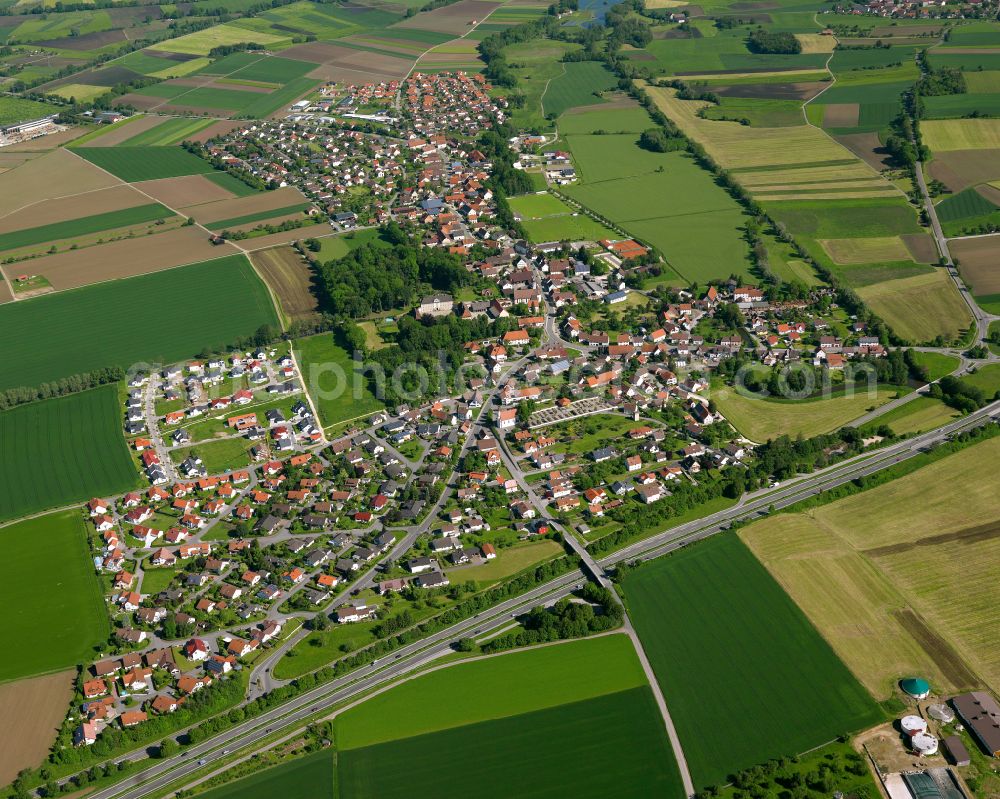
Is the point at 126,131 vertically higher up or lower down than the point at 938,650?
higher up

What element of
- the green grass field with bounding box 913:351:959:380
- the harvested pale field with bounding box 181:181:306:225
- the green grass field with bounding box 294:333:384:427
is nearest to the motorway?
the green grass field with bounding box 913:351:959:380

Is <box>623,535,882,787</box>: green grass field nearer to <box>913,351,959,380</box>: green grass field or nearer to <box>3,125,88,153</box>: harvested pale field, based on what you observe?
<box>913,351,959,380</box>: green grass field

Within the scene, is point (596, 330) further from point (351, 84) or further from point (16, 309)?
point (351, 84)

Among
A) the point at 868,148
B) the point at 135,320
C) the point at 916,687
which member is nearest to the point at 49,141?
the point at 135,320

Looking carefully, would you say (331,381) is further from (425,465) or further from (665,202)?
(665,202)

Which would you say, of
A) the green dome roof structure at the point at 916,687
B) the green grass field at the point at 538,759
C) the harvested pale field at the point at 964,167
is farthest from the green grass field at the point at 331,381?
the harvested pale field at the point at 964,167

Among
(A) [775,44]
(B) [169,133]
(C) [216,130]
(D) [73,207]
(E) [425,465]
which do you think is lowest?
(E) [425,465]

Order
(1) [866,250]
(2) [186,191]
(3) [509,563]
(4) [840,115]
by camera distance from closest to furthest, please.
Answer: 1. (3) [509,563]
2. (1) [866,250]
3. (2) [186,191]
4. (4) [840,115]
